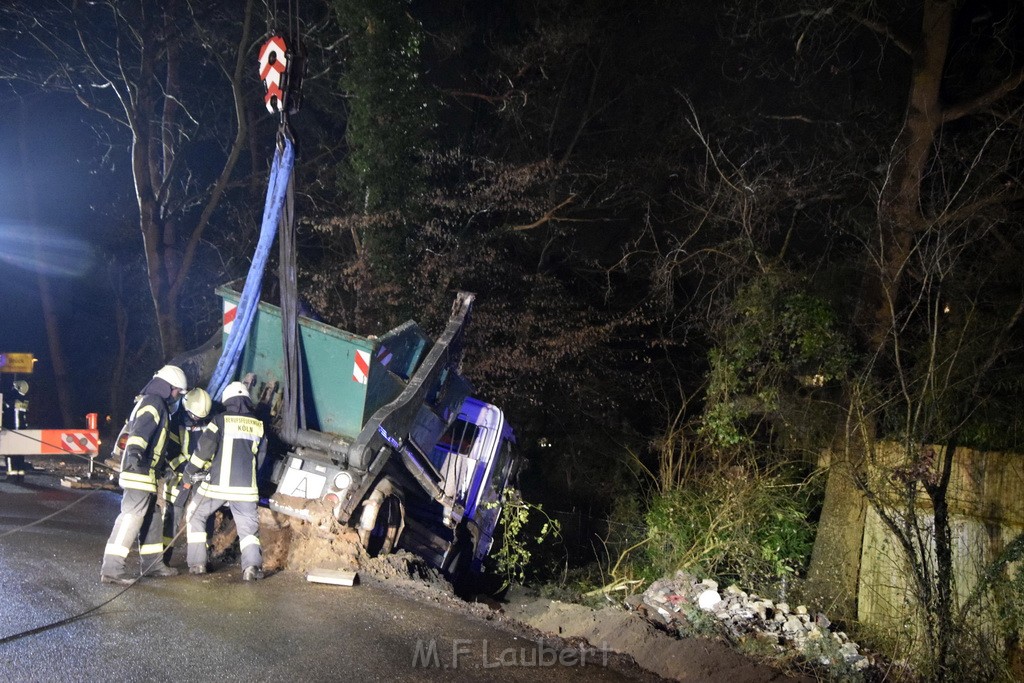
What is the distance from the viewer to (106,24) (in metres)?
13.3

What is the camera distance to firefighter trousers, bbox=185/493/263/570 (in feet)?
20.2

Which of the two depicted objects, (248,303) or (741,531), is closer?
(248,303)

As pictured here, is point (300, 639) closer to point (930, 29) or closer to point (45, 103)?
point (930, 29)

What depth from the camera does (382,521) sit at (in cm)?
673

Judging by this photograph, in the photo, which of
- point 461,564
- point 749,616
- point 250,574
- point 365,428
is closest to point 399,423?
point 365,428

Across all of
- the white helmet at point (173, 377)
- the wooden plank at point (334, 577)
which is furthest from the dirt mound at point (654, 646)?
the white helmet at point (173, 377)

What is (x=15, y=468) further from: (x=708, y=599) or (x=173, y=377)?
(x=708, y=599)

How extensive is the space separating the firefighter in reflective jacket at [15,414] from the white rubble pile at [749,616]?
7239 mm

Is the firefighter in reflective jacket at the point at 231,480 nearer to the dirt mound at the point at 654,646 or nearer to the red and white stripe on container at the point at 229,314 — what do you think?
the red and white stripe on container at the point at 229,314

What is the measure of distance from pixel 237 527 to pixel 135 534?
71 cm

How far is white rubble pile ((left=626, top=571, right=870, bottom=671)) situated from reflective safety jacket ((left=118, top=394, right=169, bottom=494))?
3.95 meters

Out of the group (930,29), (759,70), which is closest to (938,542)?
(930,29)

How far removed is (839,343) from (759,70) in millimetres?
4775

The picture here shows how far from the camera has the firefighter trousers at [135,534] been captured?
5.80m
